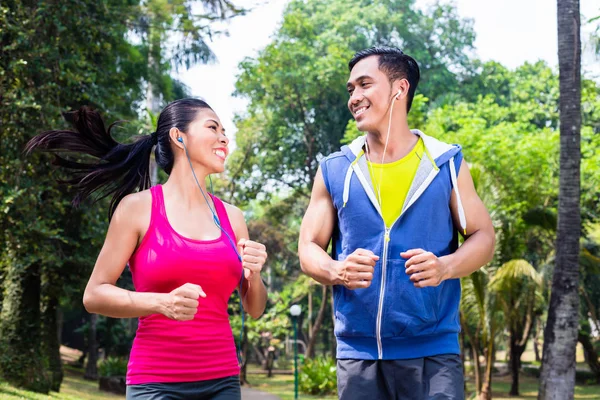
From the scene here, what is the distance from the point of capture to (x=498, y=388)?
29.1 m

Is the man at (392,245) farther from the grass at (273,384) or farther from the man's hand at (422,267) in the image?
the grass at (273,384)

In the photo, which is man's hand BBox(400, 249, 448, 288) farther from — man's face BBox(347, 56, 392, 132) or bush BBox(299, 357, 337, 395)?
bush BBox(299, 357, 337, 395)

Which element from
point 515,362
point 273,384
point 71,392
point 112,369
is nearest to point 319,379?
point 515,362

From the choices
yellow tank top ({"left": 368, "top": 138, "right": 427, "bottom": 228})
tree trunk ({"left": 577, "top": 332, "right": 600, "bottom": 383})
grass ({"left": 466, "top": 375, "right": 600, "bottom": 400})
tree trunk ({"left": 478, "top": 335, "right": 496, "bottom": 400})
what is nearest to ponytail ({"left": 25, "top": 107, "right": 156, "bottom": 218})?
yellow tank top ({"left": 368, "top": 138, "right": 427, "bottom": 228})

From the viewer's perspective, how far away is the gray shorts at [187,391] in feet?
11.0

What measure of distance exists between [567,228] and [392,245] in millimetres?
11028

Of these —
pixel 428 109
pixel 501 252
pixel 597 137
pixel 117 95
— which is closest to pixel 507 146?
pixel 597 137

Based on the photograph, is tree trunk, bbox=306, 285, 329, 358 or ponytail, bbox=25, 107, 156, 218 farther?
tree trunk, bbox=306, 285, 329, 358

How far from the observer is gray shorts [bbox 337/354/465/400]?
3305 mm

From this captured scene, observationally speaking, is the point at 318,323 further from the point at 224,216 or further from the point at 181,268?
the point at 181,268

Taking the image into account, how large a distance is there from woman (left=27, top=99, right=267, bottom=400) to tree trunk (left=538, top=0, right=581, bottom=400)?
10677mm

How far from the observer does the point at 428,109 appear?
34312 millimetres

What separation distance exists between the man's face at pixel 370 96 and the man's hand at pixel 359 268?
2.39 feet

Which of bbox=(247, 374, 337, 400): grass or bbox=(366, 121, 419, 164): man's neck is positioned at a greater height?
bbox=(366, 121, 419, 164): man's neck
